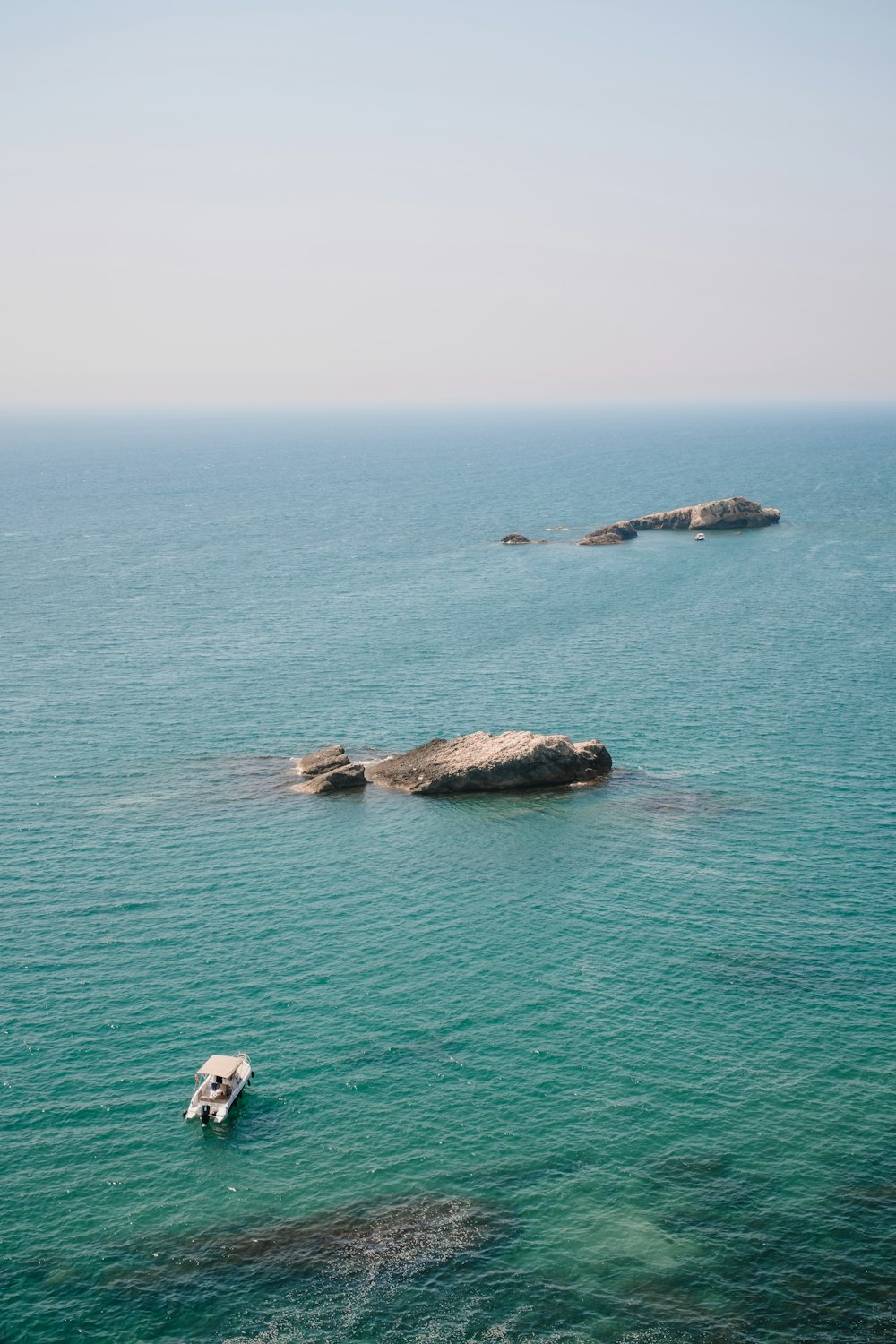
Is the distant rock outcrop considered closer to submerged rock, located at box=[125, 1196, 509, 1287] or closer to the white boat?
the white boat

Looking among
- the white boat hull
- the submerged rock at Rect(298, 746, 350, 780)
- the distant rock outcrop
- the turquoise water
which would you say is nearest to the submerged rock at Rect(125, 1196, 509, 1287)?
the turquoise water

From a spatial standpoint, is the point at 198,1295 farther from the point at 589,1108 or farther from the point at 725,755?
the point at 725,755

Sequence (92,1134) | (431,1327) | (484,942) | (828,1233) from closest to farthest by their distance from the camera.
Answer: (431,1327) < (828,1233) < (92,1134) < (484,942)

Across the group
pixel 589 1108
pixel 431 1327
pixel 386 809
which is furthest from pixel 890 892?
pixel 431 1327

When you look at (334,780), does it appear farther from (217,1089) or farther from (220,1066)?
(217,1089)

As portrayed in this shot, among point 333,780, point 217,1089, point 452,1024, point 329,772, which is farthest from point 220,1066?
point 329,772

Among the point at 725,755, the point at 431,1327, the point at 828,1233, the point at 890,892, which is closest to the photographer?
the point at 431,1327
